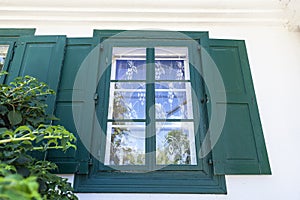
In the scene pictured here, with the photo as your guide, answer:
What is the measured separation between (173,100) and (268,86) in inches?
38.4

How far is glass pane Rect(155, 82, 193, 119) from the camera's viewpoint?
2.65 m

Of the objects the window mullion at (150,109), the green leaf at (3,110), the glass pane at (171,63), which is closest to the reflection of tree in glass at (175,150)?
the window mullion at (150,109)

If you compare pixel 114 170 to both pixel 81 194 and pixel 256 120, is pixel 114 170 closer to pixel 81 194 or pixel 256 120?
pixel 81 194

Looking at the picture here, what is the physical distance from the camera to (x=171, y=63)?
299cm

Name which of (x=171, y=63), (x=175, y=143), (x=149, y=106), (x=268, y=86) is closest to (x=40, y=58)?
(x=149, y=106)

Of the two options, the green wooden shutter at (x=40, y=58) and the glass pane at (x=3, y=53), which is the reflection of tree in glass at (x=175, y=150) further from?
the glass pane at (x=3, y=53)

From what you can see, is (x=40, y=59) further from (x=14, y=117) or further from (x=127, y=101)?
(x=14, y=117)

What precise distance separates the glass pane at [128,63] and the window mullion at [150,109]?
0.36ft

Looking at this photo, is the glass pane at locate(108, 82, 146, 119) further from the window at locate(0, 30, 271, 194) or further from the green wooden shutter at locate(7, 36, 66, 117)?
the green wooden shutter at locate(7, 36, 66, 117)

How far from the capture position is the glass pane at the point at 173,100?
2.65m

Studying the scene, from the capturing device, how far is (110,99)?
2742 mm

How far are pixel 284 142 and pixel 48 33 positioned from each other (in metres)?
2.68

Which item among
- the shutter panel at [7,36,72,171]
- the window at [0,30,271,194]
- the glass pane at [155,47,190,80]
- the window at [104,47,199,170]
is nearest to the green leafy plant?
the window at [0,30,271,194]

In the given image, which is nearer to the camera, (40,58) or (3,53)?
(40,58)
